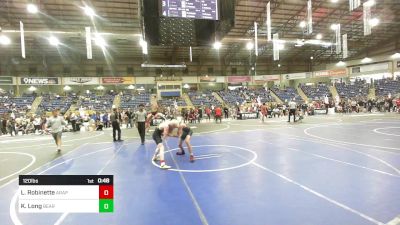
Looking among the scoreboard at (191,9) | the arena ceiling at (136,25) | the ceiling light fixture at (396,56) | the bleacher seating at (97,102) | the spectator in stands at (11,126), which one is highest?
the arena ceiling at (136,25)

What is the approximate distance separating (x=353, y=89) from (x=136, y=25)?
32521mm

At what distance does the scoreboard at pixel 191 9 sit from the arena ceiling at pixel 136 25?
10283 mm

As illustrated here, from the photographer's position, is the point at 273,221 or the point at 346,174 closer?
the point at 273,221

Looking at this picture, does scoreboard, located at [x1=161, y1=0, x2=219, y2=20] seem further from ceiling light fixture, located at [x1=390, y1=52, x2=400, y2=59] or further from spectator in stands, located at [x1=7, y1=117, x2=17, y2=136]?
ceiling light fixture, located at [x1=390, y1=52, x2=400, y2=59]

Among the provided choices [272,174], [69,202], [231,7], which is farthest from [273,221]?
[231,7]

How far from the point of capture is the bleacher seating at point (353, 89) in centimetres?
3634

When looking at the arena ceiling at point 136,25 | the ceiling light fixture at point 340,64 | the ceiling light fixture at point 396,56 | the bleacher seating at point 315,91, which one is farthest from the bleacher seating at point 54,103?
the ceiling light fixture at point 396,56

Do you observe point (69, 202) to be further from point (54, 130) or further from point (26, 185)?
point (54, 130)

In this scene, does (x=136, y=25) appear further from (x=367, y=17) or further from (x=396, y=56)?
(x=396, y=56)

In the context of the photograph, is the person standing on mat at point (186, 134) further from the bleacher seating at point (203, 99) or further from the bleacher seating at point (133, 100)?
the bleacher seating at point (203, 99)

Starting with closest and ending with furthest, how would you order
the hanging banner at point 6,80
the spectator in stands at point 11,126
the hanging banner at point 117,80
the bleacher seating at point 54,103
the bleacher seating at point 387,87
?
the spectator in stands at point 11,126, the bleacher seating at point 54,103, the bleacher seating at point 387,87, the hanging banner at point 6,80, the hanging banner at point 117,80

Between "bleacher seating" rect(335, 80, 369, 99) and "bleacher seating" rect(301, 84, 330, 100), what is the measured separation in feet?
6.09

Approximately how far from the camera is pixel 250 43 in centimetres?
2988

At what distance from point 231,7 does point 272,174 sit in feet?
13.4
